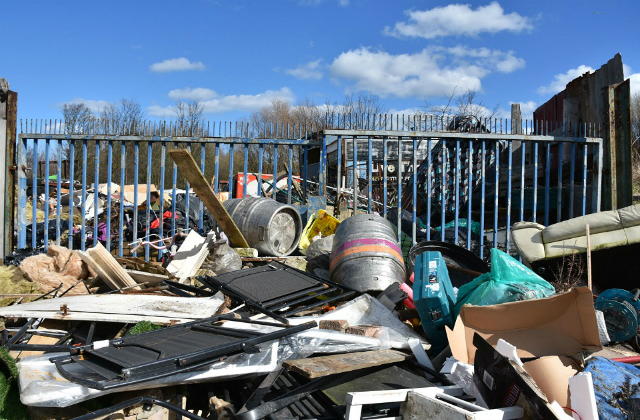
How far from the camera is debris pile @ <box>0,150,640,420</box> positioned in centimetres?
262

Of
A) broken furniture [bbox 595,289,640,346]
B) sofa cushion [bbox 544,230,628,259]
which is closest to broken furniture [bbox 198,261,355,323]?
broken furniture [bbox 595,289,640,346]

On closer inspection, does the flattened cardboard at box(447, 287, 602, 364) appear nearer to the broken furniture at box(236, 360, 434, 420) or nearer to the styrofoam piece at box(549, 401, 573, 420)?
the broken furniture at box(236, 360, 434, 420)

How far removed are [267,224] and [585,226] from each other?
3.37 m

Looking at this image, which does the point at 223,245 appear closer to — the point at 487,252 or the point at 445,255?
the point at 445,255

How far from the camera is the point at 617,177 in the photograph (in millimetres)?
7133

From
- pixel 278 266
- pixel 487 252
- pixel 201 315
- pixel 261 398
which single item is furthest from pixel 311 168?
pixel 261 398

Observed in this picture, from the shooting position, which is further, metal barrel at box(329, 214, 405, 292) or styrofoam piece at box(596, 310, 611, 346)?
metal barrel at box(329, 214, 405, 292)

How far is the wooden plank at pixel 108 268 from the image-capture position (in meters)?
4.76

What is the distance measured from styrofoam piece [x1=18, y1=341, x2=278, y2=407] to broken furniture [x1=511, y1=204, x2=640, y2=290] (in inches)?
129

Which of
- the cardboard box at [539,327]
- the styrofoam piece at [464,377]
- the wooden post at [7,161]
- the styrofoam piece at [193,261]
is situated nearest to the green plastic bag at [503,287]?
the cardboard box at [539,327]

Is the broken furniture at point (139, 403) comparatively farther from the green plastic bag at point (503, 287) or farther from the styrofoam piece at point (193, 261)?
the styrofoam piece at point (193, 261)

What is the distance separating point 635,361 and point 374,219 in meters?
2.78

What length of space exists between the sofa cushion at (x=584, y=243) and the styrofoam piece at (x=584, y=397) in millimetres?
3037

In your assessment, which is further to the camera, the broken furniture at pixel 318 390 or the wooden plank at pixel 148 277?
the wooden plank at pixel 148 277
